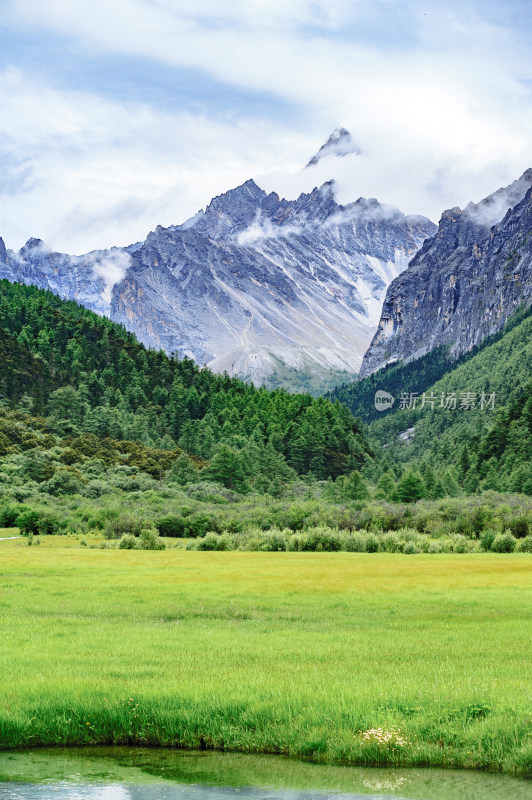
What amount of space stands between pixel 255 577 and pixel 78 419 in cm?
13166

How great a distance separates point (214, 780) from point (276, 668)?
5.90 meters

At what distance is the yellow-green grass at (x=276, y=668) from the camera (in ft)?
57.7

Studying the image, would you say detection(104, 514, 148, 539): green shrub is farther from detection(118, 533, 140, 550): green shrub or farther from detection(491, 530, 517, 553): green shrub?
detection(491, 530, 517, 553): green shrub

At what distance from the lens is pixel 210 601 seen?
3719 centimetres

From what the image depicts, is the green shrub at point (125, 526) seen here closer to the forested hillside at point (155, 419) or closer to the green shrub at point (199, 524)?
the green shrub at point (199, 524)

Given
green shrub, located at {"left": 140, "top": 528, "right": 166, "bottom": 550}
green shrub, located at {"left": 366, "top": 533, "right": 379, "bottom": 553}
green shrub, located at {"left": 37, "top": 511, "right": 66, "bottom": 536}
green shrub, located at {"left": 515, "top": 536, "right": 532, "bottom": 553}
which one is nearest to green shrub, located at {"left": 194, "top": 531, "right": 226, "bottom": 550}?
green shrub, located at {"left": 140, "top": 528, "right": 166, "bottom": 550}

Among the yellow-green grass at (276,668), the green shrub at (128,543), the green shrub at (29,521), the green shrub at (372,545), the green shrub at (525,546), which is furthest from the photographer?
the green shrub at (29,521)

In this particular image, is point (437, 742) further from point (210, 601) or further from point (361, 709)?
point (210, 601)

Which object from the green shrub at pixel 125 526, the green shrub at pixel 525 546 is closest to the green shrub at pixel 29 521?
the green shrub at pixel 125 526

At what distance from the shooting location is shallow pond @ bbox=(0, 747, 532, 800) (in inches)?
612

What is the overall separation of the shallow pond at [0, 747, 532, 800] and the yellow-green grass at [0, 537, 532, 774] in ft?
1.66

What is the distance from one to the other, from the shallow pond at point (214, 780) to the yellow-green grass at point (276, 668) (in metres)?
0.51

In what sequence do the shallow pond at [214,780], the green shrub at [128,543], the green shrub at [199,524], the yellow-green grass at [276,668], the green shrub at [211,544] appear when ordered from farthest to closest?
the green shrub at [199,524]
the green shrub at [211,544]
the green shrub at [128,543]
the yellow-green grass at [276,668]
the shallow pond at [214,780]

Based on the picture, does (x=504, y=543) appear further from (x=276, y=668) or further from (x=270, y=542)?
(x=276, y=668)
